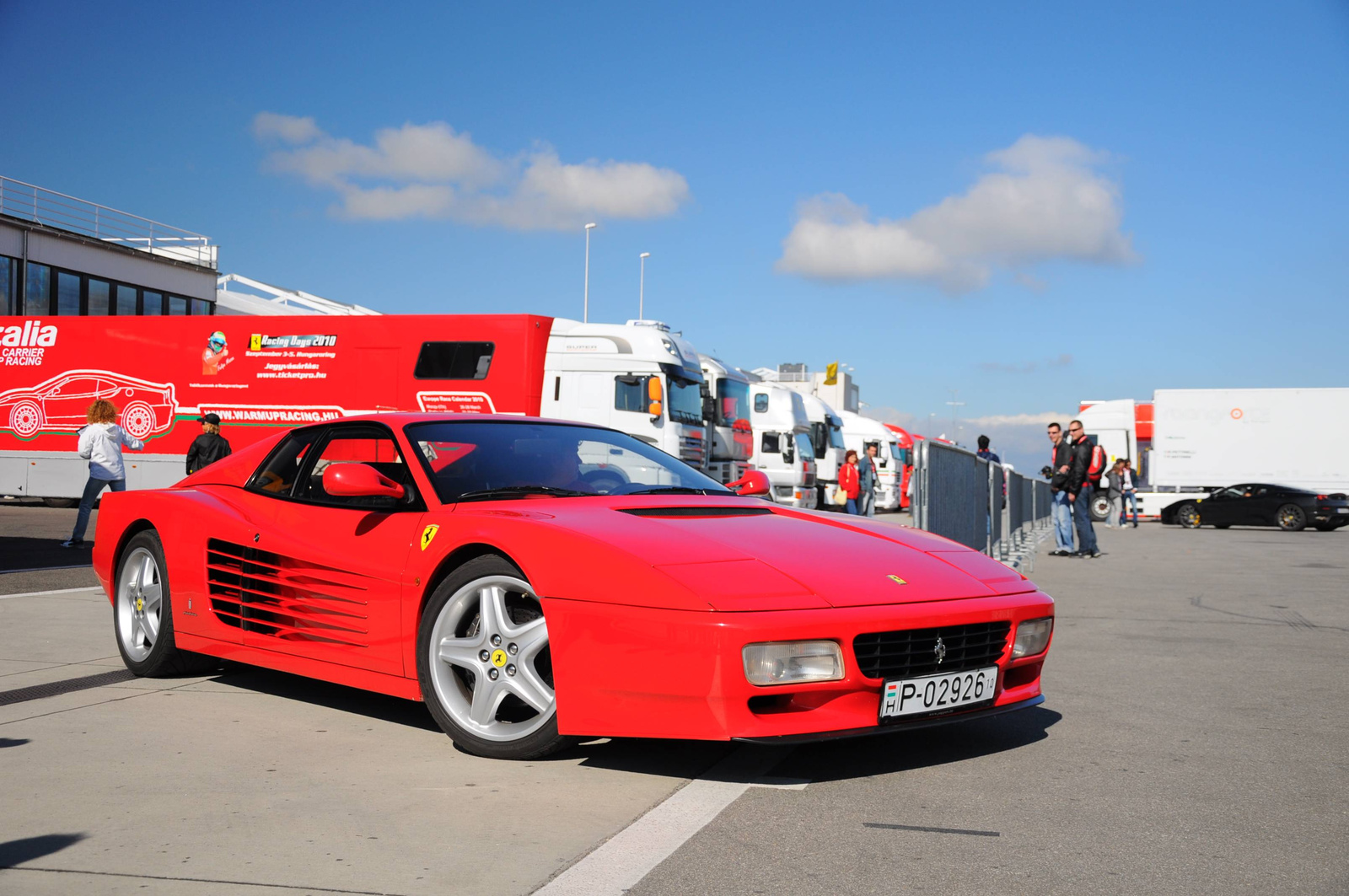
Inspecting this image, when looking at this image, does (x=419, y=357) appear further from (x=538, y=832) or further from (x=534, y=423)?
(x=538, y=832)

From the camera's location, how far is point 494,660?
393 centimetres

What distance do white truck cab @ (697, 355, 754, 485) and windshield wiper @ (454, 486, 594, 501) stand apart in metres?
15.0

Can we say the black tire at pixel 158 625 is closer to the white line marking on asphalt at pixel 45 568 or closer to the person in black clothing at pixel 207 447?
the white line marking on asphalt at pixel 45 568

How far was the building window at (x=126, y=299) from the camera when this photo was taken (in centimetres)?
3070

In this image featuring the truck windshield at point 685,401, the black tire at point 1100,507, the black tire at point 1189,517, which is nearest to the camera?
the truck windshield at point 685,401

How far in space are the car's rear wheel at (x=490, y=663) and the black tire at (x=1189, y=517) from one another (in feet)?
93.3

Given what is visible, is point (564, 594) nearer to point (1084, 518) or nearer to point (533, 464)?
point (533, 464)

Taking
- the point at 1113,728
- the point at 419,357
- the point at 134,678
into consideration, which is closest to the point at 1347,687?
the point at 1113,728

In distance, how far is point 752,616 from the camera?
3.44 meters

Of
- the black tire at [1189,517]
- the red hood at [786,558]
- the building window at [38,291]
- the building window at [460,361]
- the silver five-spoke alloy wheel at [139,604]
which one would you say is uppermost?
the building window at [38,291]

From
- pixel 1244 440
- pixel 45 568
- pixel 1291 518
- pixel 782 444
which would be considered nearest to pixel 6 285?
pixel 782 444

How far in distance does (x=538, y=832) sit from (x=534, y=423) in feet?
7.39

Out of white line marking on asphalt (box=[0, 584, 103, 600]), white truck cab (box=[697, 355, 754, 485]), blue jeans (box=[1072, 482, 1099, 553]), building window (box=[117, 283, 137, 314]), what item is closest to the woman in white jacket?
white line marking on asphalt (box=[0, 584, 103, 600])

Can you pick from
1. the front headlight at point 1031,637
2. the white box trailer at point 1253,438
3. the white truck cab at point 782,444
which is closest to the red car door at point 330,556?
the front headlight at point 1031,637
